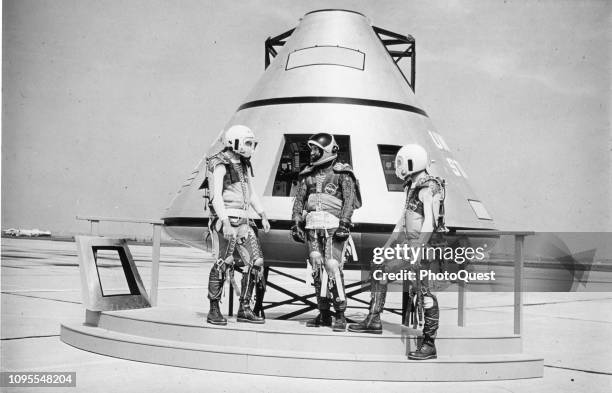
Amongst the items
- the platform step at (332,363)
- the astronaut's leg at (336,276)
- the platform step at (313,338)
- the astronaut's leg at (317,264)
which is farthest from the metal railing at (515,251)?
the astronaut's leg at (317,264)

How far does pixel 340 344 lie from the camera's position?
6.30m

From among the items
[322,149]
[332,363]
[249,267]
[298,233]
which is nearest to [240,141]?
[322,149]

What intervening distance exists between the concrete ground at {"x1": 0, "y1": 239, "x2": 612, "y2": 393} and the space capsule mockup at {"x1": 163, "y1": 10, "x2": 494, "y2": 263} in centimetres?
170

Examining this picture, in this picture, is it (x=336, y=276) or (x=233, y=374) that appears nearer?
(x=233, y=374)

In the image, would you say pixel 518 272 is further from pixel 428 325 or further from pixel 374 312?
→ pixel 374 312

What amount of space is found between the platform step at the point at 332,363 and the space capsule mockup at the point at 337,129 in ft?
5.21

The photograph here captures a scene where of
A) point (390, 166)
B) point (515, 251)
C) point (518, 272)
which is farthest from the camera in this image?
point (390, 166)

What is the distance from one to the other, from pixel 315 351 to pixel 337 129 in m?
2.59

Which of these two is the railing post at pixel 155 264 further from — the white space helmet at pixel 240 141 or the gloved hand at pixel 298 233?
the gloved hand at pixel 298 233

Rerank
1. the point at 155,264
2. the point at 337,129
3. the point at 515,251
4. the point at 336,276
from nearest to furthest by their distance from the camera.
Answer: the point at 336,276, the point at 515,251, the point at 337,129, the point at 155,264

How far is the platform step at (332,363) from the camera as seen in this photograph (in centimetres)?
→ 602

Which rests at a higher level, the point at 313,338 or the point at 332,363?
the point at 313,338

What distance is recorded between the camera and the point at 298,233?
22.6 ft

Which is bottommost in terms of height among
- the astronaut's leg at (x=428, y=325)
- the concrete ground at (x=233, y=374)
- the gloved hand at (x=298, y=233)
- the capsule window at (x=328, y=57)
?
the concrete ground at (x=233, y=374)
